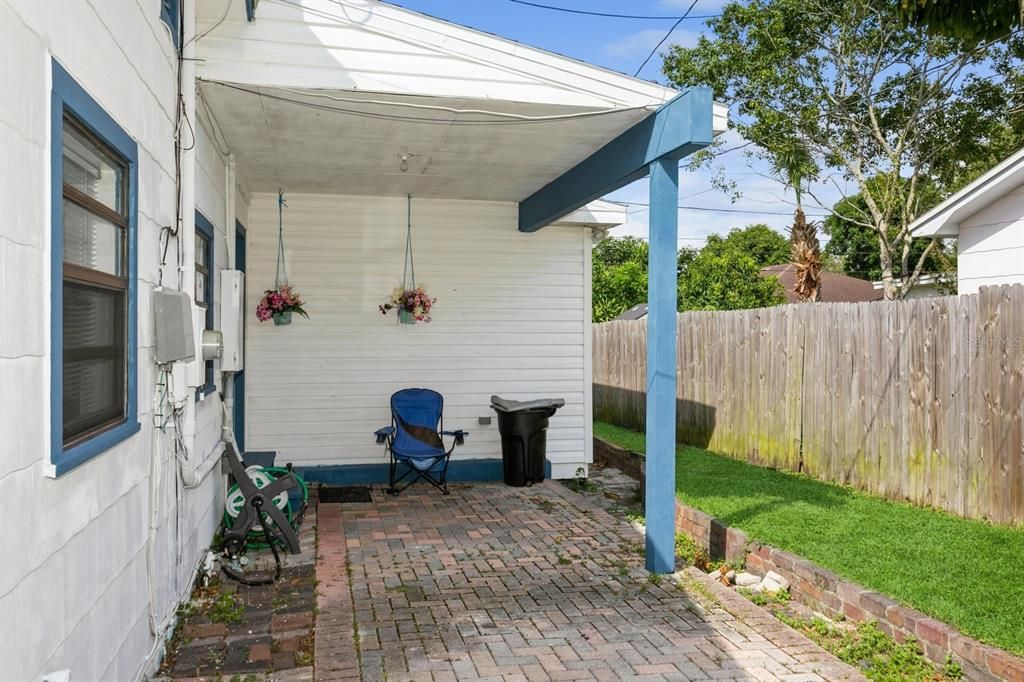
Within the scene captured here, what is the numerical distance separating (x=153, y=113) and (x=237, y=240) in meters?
3.86

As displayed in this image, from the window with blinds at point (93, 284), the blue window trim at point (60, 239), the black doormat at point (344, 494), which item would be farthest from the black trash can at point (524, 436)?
Result: the blue window trim at point (60, 239)

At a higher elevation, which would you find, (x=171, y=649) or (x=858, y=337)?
(x=858, y=337)

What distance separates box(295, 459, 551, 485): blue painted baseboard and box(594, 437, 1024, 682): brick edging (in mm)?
2837

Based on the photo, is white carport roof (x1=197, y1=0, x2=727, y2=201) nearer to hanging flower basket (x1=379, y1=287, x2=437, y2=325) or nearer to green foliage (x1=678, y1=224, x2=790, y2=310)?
hanging flower basket (x1=379, y1=287, x2=437, y2=325)

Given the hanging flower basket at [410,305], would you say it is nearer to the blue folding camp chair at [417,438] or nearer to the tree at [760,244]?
the blue folding camp chair at [417,438]

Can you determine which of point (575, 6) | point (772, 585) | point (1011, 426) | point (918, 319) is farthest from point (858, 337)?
point (575, 6)

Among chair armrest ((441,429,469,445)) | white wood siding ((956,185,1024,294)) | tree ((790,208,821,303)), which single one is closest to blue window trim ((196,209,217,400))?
chair armrest ((441,429,469,445))

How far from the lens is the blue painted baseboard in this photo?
8219 millimetres

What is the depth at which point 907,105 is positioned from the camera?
15773mm

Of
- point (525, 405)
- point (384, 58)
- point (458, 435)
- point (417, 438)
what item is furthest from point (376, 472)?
point (384, 58)

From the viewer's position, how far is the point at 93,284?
287 cm

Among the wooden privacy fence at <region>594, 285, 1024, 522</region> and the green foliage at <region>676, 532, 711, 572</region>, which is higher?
the wooden privacy fence at <region>594, 285, 1024, 522</region>

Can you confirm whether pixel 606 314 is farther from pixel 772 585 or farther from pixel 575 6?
pixel 772 585

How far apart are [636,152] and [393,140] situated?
1775 millimetres
